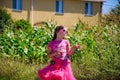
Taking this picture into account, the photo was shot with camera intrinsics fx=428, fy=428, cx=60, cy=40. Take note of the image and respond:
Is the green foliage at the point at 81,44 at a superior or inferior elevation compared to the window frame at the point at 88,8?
inferior

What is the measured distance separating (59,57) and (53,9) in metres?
25.7

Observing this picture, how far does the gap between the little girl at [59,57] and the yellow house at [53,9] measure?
2046 centimetres

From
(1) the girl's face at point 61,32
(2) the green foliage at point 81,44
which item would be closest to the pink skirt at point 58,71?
(1) the girl's face at point 61,32

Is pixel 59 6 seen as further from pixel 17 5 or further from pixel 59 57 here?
pixel 59 57

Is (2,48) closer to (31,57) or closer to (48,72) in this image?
(31,57)

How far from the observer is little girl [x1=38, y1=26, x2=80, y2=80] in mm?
7867

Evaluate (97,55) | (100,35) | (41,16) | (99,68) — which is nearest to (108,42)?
(97,55)

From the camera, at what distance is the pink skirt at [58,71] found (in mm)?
7918

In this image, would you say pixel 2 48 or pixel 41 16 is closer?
pixel 2 48

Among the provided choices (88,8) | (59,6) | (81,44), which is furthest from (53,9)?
(81,44)

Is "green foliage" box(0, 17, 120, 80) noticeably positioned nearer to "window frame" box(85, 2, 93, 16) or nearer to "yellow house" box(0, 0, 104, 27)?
"yellow house" box(0, 0, 104, 27)

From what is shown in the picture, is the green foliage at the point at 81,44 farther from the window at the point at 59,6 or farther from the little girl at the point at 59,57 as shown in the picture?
the window at the point at 59,6

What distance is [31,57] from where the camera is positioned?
13.0 meters

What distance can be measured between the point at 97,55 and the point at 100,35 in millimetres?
1929
